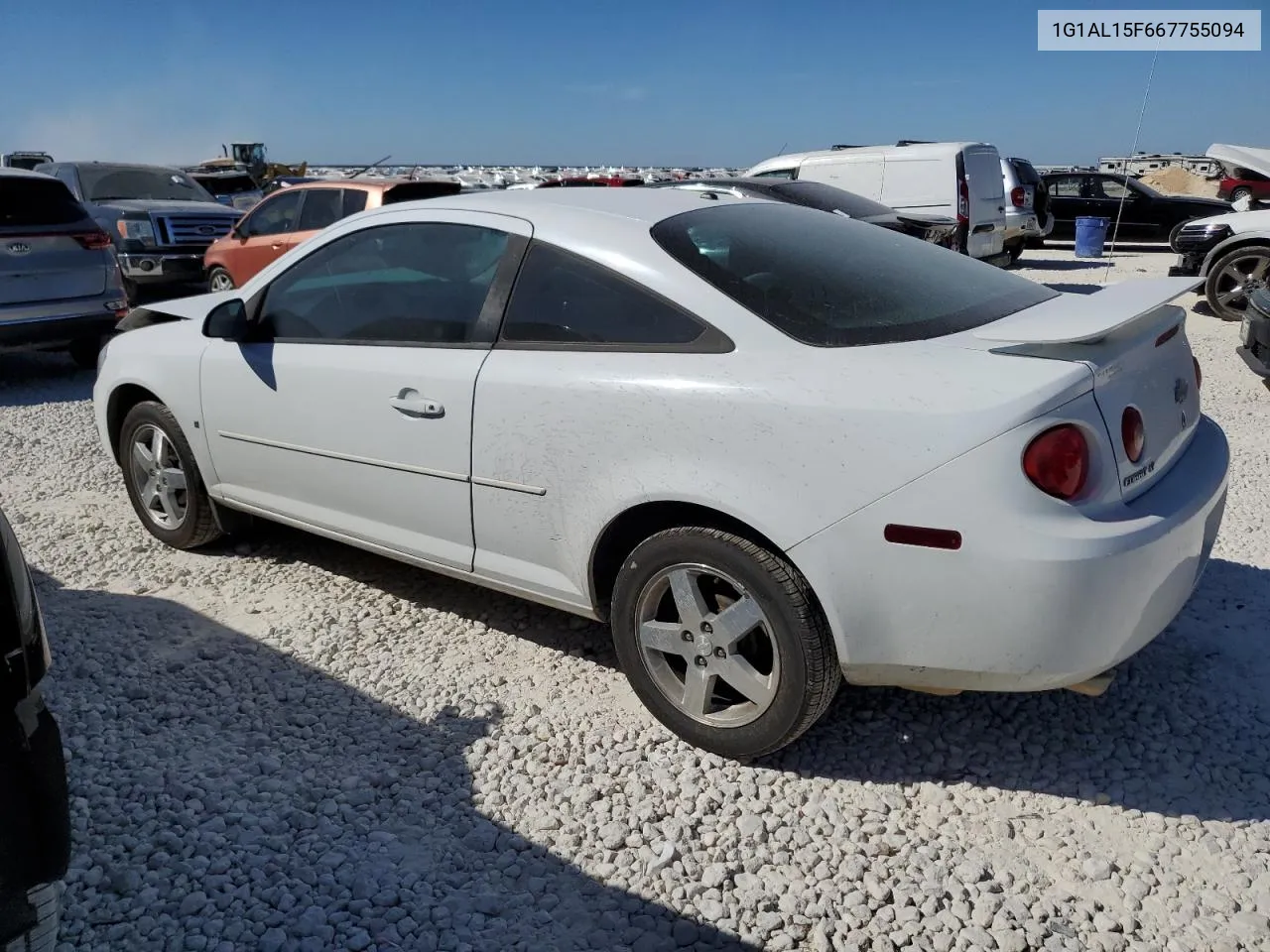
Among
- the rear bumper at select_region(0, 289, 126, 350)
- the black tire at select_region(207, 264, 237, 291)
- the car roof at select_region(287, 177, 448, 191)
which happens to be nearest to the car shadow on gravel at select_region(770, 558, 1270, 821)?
the rear bumper at select_region(0, 289, 126, 350)

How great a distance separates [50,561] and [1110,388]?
14.3ft

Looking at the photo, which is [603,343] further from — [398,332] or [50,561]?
[50,561]

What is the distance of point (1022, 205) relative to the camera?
15398 millimetres

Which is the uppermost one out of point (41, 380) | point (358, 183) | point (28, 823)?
point (358, 183)

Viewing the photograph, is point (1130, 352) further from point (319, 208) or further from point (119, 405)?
point (319, 208)

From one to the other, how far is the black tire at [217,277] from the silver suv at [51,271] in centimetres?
243

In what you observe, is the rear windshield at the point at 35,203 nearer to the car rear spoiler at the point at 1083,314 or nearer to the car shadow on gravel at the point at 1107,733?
the car shadow on gravel at the point at 1107,733

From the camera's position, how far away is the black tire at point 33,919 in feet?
5.35

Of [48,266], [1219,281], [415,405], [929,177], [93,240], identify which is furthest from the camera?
[929,177]

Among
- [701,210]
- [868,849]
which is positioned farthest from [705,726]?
[701,210]

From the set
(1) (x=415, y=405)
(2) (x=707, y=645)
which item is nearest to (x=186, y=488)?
(1) (x=415, y=405)

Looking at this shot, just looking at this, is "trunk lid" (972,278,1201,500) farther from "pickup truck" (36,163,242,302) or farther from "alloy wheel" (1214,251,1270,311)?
"pickup truck" (36,163,242,302)

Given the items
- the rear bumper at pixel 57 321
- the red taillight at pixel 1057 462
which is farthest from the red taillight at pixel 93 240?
the red taillight at pixel 1057 462

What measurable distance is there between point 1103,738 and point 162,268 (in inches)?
454
